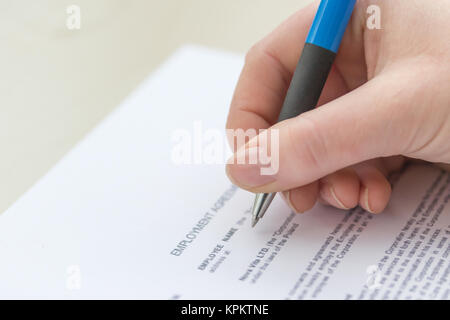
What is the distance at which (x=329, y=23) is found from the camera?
0.57m

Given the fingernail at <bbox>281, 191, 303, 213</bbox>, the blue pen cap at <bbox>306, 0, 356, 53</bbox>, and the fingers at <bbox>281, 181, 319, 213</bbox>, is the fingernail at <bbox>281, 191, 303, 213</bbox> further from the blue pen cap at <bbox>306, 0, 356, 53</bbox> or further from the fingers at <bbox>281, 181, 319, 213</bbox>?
the blue pen cap at <bbox>306, 0, 356, 53</bbox>

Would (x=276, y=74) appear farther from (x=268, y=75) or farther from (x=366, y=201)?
(x=366, y=201)

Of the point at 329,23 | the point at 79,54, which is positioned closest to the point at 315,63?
the point at 329,23

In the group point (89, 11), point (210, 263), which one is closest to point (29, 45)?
point (89, 11)

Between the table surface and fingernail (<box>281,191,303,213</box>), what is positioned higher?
the table surface

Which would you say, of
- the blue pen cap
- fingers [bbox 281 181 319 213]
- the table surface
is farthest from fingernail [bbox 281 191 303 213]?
the table surface

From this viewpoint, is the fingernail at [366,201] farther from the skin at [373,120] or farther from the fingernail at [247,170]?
the fingernail at [247,170]

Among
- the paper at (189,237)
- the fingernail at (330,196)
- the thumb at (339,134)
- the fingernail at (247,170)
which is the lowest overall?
the paper at (189,237)

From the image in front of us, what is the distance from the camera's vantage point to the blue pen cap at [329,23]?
0.57 meters

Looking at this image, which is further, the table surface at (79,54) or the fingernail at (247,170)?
the table surface at (79,54)

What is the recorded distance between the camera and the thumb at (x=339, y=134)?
1.67ft

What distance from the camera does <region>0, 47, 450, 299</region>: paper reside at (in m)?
0.50

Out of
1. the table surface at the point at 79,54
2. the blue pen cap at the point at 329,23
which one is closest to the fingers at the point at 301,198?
the blue pen cap at the point at 329,23

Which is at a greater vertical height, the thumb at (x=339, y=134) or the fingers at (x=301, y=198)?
the thumb at (x=339, y=134)
